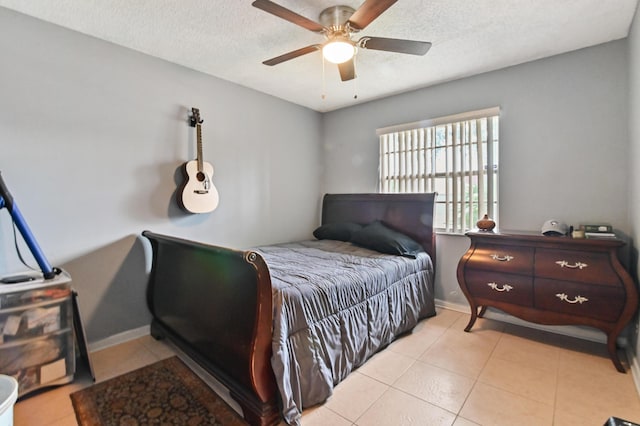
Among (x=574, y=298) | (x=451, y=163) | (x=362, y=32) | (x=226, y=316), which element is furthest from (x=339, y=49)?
(x=574, y=298)

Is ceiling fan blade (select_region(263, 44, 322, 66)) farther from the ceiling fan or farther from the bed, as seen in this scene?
the bed

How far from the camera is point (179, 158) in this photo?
2.86 m

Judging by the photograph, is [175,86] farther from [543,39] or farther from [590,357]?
[590,357]

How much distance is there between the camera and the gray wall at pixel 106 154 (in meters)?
2.10

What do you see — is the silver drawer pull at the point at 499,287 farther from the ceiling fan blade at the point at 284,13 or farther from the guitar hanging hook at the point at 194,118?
the guitar hanging hook at the point at 194,118

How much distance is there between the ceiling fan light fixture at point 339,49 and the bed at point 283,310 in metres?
1.33

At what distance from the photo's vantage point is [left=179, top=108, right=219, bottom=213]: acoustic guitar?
2811mm

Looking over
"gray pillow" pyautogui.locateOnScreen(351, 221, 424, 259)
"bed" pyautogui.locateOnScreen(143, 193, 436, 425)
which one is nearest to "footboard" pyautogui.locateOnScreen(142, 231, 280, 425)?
"bed" pyautogui.locateOnScreen(143, 193, 436, 425)

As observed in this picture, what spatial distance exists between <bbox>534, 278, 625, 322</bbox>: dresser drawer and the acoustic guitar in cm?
289

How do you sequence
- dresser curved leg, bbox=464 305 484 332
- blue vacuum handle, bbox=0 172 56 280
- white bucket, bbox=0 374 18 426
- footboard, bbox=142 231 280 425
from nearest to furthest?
white bucket, bbox=0 374 18 426 < footboard, bbox=142 231 280 425 < blue vacuum handle, bbox=0 172 56 280 < dresser curved leg, bbox=464 305 484 332

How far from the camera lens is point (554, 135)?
266 centimetres

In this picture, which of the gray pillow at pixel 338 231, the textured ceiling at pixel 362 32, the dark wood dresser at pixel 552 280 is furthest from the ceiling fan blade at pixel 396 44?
the gray pillow at pixel 338 231

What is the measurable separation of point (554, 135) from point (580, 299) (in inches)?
55.0

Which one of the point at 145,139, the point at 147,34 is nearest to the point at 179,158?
the point at 145,139
